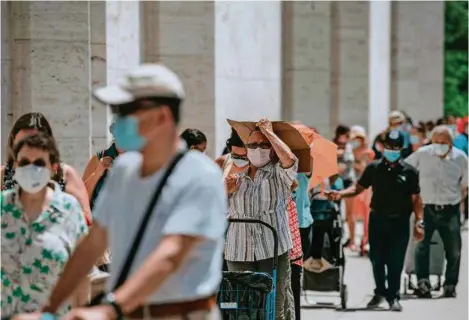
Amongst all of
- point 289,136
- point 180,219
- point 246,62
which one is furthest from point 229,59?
point 180,219

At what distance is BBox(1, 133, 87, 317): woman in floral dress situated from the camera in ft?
20.6

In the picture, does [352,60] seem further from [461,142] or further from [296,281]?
[296,281]

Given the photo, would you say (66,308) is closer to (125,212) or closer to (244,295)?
(125,212)

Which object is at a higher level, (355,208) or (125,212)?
(125,212)

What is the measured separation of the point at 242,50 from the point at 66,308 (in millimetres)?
12468

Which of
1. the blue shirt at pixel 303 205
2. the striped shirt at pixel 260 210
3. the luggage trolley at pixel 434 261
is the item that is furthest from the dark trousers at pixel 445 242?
the striped shirt at pixel 260 210

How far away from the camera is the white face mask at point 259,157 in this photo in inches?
390

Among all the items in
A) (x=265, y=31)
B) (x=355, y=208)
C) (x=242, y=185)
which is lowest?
(x=355, y=208)

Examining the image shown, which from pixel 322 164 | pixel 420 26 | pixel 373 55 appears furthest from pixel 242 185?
pixel 420 26

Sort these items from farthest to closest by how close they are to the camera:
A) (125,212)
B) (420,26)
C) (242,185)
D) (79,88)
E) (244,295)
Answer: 1. (420,26)
2. (79,88)
3. (242,185)
4. (244,295)
5. (125,212)

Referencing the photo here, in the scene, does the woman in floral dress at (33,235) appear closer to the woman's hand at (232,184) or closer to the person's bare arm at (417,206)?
the woman's hand at (232,184)

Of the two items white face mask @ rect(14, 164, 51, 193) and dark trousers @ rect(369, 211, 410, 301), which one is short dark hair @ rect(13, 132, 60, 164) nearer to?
white face mask @ rect(14, 164, 51, 193)

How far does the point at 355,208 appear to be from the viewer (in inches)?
758

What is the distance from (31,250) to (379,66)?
22.8m
